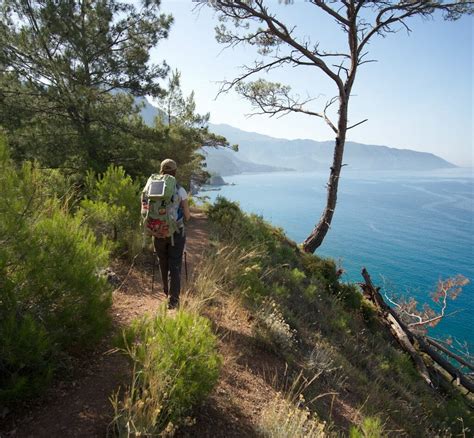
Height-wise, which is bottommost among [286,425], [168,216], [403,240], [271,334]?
[403,240]

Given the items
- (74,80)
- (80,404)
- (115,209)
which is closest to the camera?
(80,404)

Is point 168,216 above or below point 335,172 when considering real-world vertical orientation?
below

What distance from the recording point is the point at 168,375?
2312 mm

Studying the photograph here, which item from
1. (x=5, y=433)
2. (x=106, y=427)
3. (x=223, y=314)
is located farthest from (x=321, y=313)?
(x=5, y=433)

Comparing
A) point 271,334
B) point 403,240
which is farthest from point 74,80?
point 403,240

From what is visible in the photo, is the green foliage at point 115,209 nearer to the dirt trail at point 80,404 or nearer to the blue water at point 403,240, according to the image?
the dirt trail at point 80,404

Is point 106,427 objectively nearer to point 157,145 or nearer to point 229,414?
point 229,414

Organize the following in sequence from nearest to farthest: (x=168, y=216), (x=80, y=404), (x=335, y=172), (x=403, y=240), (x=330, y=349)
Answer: (x=80, y=404), (x=168, y=216), (x=330, y=349), (x=335, y=172), (x=403, y=240)

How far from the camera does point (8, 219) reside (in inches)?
94.3

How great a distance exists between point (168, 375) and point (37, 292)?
1.31 metres

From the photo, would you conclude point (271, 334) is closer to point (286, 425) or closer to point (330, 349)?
point (330, 349)

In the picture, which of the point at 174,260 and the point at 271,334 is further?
the point at 271,334

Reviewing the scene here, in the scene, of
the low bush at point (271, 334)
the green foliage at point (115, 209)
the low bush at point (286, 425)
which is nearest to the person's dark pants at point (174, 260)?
the low bush at point (271, 334)

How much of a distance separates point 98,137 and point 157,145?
1.97m
